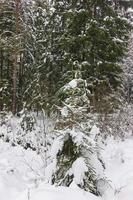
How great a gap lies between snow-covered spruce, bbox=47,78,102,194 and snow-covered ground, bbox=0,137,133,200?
24 centimetres

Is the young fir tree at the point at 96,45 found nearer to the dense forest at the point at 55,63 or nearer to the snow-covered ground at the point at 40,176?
the dense forest at the point at 55,63

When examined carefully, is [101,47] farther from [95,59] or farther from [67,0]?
[67,0]

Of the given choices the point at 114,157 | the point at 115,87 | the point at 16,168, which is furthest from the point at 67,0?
the point at 16,168

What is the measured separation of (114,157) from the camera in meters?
10.9

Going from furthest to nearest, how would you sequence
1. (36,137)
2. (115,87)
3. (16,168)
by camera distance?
(115,87)
(36,137)
(16,168)

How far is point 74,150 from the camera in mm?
6723

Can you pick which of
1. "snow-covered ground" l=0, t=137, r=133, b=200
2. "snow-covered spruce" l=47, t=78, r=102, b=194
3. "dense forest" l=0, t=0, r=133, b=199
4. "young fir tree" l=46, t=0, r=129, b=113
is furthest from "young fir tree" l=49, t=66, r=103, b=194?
"young fir tree" l=46, t=0, r=129, b=113

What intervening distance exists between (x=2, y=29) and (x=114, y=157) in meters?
8.69

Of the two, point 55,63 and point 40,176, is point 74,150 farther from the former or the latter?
point 55,63

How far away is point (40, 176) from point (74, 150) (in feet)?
6.63

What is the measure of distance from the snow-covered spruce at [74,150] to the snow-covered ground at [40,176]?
9.3 inches

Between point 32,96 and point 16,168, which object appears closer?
point 16,168

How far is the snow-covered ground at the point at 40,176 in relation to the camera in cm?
630

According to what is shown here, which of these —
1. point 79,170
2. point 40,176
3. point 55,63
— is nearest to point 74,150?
point 79,170
